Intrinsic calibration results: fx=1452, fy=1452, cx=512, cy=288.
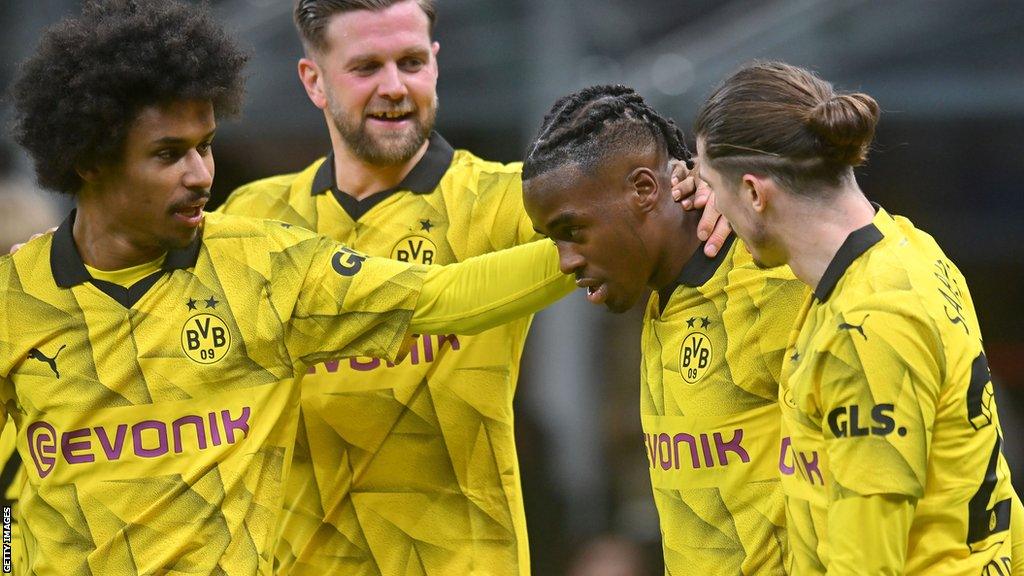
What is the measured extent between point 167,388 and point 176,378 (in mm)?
32

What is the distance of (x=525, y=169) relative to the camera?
356 cm

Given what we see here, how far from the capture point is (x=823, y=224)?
291cm

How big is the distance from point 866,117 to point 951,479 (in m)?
0.73

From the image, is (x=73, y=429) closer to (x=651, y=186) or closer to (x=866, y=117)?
(x=651, y=186)

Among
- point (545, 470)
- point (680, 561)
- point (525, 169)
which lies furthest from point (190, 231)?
point (545, 470)

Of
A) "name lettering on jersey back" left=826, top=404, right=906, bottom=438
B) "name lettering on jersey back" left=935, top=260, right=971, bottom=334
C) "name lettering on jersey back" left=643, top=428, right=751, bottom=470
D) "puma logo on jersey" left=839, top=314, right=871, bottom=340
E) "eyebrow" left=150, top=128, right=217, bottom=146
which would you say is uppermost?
"eyebrow" left=150, top=128, right=217, bottom=146

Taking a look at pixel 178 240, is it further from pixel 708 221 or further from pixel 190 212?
pixel 708 221

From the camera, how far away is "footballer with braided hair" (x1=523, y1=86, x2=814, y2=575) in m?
3.31

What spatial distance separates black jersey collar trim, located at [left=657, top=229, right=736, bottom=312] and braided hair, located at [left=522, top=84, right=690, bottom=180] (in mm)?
272

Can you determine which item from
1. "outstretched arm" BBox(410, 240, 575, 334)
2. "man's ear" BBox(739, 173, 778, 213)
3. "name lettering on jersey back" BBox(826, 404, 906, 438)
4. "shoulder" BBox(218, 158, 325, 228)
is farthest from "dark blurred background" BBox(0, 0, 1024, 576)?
"name lettering on jersey back" BBox(826, 404, 906, 438)

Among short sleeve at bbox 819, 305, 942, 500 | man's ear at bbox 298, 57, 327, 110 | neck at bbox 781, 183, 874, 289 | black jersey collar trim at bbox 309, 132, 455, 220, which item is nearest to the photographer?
short sleeve at bbox 819, 305, 942, 500

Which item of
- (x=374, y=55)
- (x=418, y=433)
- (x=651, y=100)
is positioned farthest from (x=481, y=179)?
(x=651, y=100)

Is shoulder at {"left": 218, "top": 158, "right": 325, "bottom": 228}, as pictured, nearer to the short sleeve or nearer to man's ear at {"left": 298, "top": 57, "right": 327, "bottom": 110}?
man's ear at {"left": 298, "top": 57, "right": 327, "bottom": 110}

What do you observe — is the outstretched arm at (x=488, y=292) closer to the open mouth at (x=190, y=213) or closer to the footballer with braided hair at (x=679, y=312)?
the footballer with braided hair at (x=679, y=312)
